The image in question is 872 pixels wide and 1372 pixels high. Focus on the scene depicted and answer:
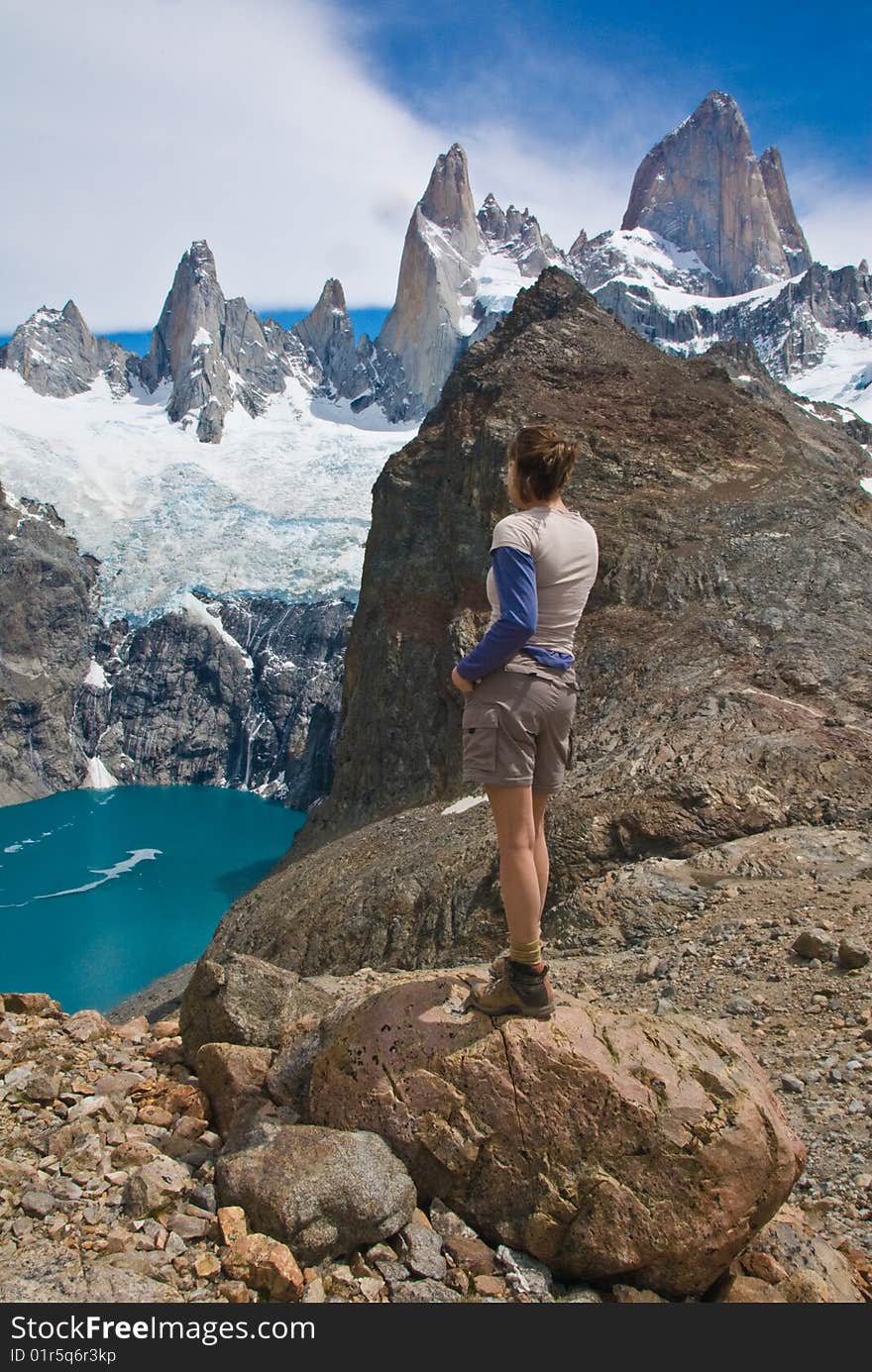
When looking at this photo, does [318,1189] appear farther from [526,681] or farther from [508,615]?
[508,615]

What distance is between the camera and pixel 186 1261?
4.04 m

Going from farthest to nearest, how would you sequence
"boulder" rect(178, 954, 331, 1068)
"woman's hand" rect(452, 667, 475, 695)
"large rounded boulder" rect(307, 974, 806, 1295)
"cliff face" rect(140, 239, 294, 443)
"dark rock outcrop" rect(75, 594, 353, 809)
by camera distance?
"cliff face" rect(140, 239, 294, 443) < "dark rock outcrop" rect(75, 594, 353, 809) < "boulder" rect(178, 954, 331, 1068) < "woman's hand" rect(452, 667, 475, 695) < "large rounded boulder" rect(307, 974, 806, 1295)

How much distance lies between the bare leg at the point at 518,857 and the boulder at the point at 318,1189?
4.18 feet

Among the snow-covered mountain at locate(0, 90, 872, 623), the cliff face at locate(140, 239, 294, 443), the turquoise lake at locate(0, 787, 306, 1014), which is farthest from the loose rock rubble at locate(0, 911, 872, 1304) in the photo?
the cliff face at locate(140, 239, 294, 443)

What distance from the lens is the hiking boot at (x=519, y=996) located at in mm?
4945

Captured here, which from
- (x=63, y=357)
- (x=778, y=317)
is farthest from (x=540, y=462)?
(x=63, y=357)

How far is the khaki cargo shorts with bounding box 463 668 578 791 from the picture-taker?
490 centimetres

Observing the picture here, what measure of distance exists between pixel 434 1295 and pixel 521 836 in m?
2.10

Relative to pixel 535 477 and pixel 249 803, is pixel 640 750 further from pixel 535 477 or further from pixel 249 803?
pixel 249 803

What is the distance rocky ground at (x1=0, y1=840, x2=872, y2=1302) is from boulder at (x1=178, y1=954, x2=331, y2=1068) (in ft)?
0.75

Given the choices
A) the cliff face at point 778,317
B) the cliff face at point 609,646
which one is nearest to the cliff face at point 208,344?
the cliff face at point 778,317

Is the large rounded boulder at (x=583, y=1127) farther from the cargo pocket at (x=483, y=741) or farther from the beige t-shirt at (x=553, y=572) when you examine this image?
the beige t-shirt at (x=553, y=572)

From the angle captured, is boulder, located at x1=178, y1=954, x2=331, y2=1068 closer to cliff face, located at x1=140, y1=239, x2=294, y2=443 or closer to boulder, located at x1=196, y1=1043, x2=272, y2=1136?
boulder, located at x1=196, y1=1043, x2=272, y2=1136

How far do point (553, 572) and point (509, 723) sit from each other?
0.84 metres
